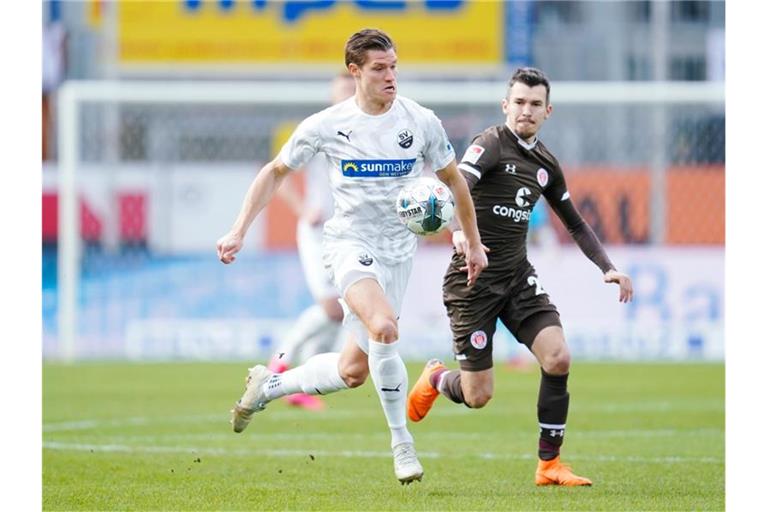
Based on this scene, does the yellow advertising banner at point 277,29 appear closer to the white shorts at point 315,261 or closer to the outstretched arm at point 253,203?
the white shorts at point 315,261

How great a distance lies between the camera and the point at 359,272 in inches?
285

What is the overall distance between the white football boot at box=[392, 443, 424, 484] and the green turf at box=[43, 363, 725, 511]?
0.09 metres

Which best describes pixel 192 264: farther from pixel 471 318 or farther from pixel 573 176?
pixel 471 318

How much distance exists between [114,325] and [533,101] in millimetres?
11763

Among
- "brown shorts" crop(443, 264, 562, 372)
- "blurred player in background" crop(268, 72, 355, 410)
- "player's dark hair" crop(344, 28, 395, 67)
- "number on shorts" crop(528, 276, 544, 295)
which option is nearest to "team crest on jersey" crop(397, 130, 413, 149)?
"player's dark hair" crop(344, 28, 395, 67)

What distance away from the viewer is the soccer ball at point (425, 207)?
7035 millimetres

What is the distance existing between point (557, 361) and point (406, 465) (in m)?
1.13

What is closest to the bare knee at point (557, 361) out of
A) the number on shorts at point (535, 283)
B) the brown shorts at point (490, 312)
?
the brown shorts at point (490, 312)

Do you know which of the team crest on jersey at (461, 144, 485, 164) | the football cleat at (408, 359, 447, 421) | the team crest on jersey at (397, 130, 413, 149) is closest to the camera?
the team crest on jersey at (397, 130, 413, 149)

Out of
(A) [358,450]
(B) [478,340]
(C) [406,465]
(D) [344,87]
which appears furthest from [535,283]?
(D) [344,87]

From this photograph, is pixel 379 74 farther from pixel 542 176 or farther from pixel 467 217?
pixel 542 176

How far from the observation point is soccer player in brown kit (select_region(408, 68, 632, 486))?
7.73 metres

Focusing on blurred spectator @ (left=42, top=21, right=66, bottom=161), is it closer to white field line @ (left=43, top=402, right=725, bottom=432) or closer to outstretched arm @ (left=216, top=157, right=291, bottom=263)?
white field line @ (left=43, top=402, right=725, bottom=432)

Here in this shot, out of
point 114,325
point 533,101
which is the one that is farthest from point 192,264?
point 533,101
